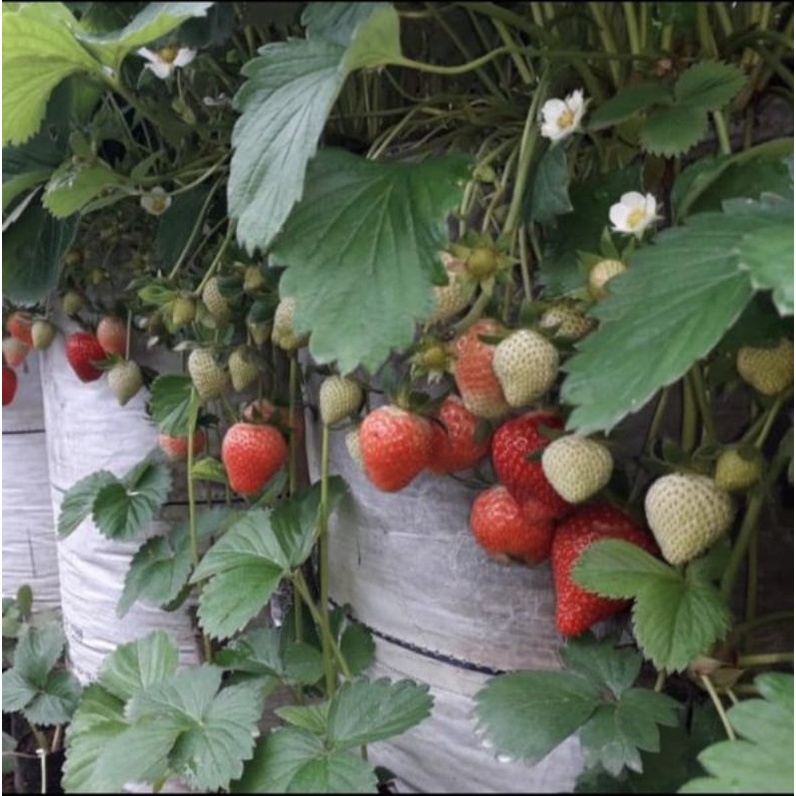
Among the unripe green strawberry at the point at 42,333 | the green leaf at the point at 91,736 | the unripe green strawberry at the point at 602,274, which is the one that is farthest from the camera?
the unripe green strawberry at the point at 42,333

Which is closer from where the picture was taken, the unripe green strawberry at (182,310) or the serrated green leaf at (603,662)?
the serrated green leaf at (603,662)

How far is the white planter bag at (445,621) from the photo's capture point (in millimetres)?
626

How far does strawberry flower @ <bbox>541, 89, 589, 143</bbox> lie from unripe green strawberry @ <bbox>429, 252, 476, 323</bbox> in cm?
8

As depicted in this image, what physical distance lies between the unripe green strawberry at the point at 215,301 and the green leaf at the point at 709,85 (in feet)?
1.22

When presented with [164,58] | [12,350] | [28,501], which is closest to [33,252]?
[164,58]

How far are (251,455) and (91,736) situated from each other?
0.71 ft

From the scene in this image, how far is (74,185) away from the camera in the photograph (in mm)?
628

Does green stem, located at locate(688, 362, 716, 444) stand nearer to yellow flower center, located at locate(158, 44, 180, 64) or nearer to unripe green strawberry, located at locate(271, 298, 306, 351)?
Answer: unripe green strawberry, located at locate(271, 298, 306, 351)

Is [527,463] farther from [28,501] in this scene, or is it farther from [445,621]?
[28,501]

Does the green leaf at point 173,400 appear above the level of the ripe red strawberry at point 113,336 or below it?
above

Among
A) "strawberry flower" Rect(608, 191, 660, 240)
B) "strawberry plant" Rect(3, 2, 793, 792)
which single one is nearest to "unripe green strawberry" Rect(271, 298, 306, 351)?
"strawberry plant" Rect(3, 2, 793, 792)

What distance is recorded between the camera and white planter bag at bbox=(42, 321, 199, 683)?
1.03 m

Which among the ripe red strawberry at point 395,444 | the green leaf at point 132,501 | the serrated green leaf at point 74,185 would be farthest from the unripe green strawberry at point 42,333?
the ripe red strawberry at point 395,444

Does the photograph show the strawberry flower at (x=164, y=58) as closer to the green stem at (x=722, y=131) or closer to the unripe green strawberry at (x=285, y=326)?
the unripe green strawberry at (x=285, y=326)
